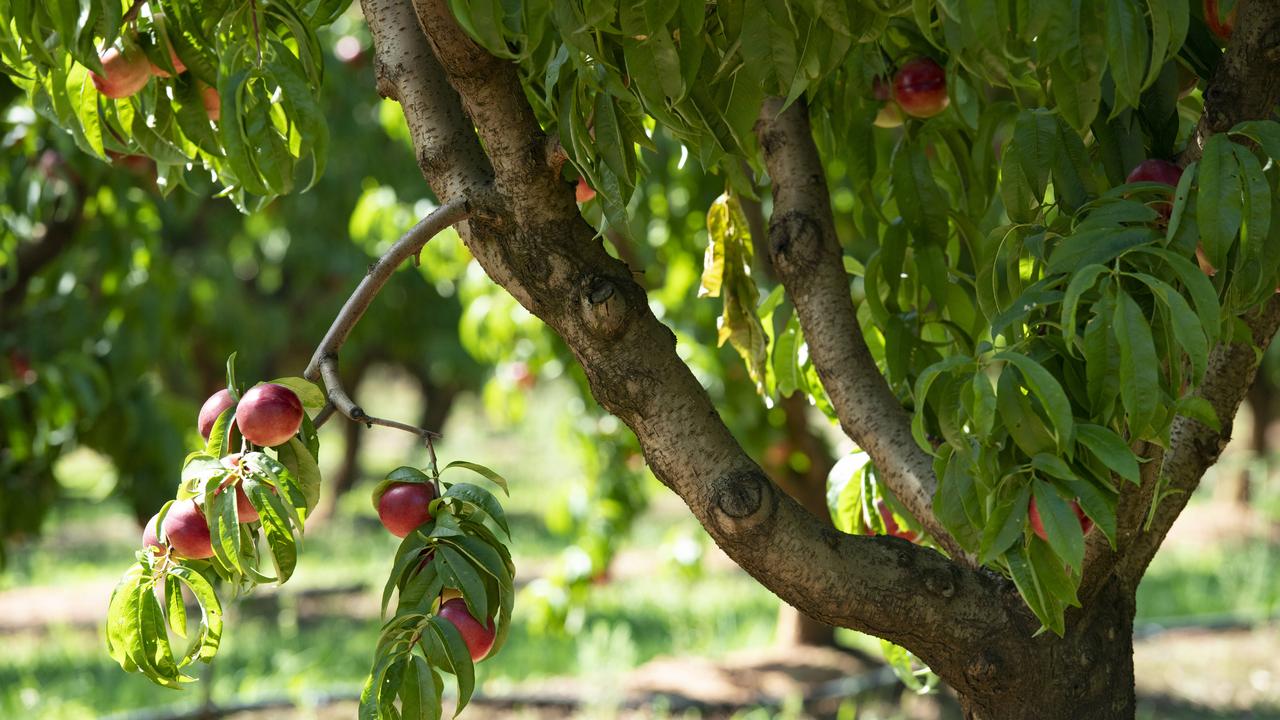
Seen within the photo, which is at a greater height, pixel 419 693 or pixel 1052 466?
pixel 1052 466

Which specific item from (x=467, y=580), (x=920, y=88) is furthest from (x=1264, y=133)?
(x=467, y=580)

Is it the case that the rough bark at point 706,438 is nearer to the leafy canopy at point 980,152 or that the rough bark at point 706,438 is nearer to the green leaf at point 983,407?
the leafy canopy at point 980,152

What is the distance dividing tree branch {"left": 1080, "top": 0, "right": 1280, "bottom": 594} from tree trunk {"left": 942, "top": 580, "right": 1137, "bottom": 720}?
5 centimetres

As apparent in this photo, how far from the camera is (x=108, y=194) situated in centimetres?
337

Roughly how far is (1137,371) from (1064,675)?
590 millimetres

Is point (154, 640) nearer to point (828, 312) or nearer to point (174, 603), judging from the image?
point (174, 603)

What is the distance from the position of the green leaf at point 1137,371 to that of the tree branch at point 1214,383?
16cm

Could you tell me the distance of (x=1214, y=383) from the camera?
1326mm

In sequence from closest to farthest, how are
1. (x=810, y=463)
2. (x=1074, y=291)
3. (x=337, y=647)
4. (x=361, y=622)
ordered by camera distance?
(x=1074, y=291), (x=810, y=463), (x=337, y=647), (x=361, y=622)

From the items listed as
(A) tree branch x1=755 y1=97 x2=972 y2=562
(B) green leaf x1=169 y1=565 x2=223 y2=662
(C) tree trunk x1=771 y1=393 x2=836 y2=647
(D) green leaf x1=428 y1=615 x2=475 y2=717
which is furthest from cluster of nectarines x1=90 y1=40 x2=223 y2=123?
(C) tree trunk x1=771 y1=393 x2=836 y2=647

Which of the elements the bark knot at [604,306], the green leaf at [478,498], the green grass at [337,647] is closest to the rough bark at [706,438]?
the bark knot at [604,306]

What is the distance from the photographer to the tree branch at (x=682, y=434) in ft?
4.10

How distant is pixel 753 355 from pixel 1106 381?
723 millimetres

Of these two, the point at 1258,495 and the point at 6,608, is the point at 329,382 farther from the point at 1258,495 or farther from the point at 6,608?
the point at 1258,495
